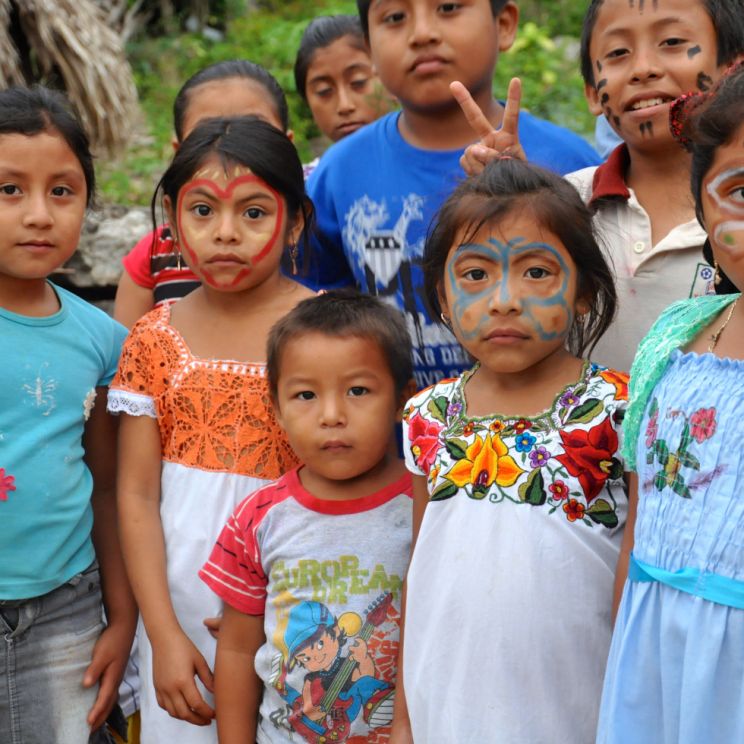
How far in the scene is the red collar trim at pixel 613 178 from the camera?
2545 mm

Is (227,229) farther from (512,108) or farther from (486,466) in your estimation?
(486,466)

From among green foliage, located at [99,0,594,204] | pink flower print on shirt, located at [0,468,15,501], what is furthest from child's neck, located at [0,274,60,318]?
green foliage, located at [99,0,594,204]

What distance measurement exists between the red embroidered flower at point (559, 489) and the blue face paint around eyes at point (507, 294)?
0.30 meters

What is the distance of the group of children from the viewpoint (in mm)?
1879

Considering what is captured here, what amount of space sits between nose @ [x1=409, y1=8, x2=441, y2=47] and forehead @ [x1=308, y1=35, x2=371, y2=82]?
1.42 metres

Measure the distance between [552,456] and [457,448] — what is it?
200mm

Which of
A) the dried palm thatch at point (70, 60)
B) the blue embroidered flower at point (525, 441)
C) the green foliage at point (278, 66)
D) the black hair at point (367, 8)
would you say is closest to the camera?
the blue embroidered flower at point (525, 441)

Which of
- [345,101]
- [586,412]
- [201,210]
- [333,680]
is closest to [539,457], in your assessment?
[586,412]

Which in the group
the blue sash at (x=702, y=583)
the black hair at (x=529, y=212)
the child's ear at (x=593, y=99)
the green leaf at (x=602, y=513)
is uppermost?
the child's ear at (x=593, y=99)

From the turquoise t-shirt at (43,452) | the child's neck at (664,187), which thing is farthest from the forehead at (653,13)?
Result: the turquoise t-shirt at (43,452)

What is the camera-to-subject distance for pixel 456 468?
211cm

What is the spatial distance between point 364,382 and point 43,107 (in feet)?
3.61

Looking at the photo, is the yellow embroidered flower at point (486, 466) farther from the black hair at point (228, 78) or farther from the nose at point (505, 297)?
the black hair at point (228, 78)

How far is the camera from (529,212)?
2.16 meters
